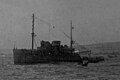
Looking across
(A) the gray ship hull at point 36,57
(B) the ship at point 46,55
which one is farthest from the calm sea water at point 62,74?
(B) the ship at point 46,55

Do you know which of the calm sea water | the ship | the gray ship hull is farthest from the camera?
the ship

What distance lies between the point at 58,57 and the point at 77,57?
6102 millimetres

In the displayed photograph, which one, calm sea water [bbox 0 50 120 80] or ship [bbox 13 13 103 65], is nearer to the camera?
calm sea water [bbox 0 50 120 80]

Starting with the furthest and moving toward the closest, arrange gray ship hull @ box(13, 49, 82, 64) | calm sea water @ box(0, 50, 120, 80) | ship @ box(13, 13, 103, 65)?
1. ship @ box(13, 13, 103, 65)
2. gray ship hull @ box(13, 49, 82, 64)
3. calm sea water @ box(0, 50, 120, 80)

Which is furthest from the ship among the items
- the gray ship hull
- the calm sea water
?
the calm sea water

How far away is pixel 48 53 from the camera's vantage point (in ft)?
289

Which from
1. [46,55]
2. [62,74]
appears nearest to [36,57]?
[46,55]

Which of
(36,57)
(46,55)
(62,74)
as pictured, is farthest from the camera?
(46,55)

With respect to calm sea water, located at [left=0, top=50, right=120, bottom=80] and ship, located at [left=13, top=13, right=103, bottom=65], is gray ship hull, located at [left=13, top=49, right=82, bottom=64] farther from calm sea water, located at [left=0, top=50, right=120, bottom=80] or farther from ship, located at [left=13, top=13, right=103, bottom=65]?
calm sea water, located at [left=0, top=50, right=120, bottom=80]

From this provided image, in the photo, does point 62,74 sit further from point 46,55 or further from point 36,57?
point 36,57

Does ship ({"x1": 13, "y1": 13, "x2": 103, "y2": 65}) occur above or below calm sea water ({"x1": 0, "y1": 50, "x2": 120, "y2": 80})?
above

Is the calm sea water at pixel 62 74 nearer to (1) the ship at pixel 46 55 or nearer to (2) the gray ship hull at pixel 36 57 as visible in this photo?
(2) the gray ship hull at pixel 36 57

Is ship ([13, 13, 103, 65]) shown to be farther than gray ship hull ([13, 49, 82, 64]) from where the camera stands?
Yes

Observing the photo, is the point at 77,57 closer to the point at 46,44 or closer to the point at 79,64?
the point at 79,64
